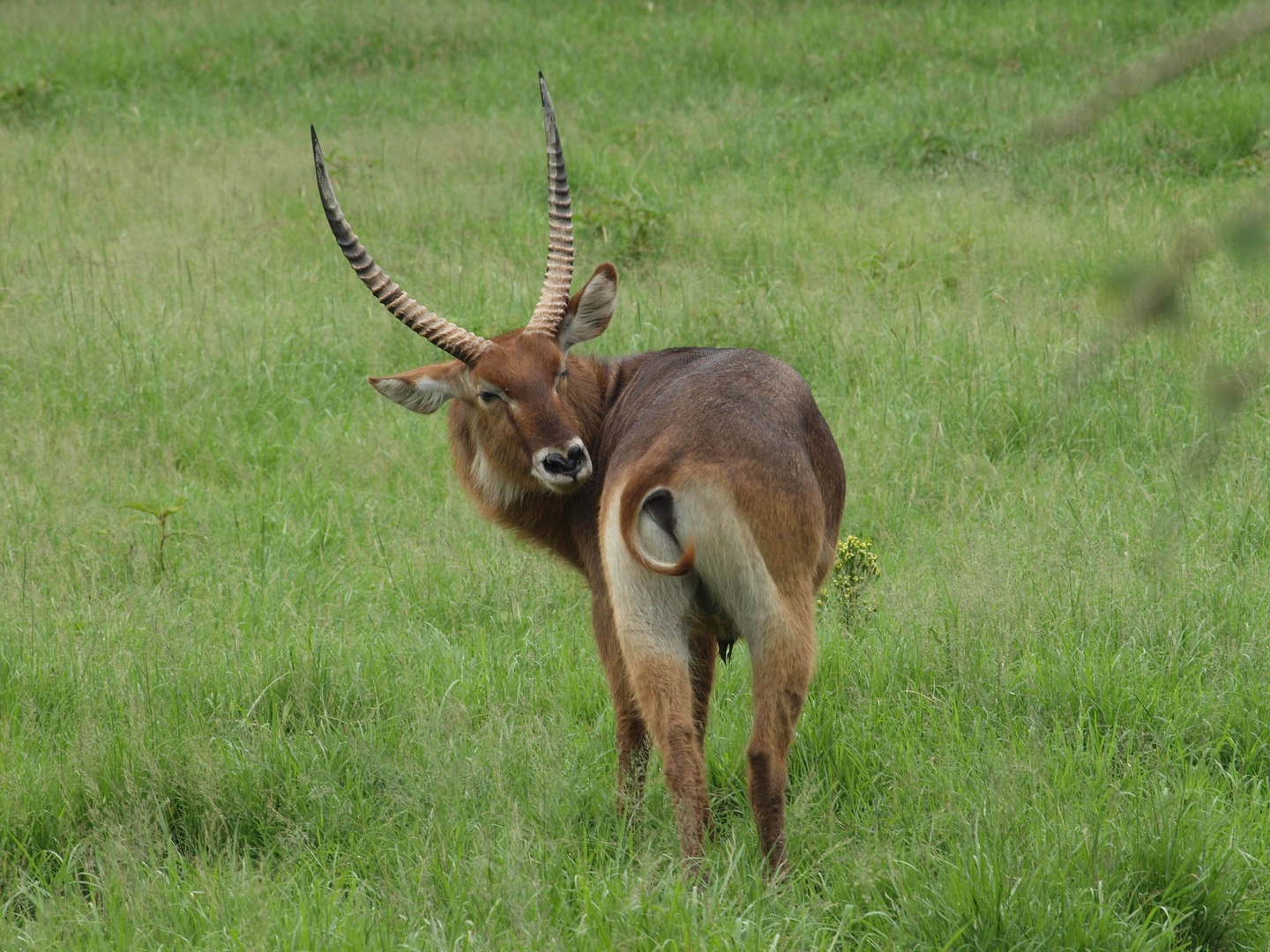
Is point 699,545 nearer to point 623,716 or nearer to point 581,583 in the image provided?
point 623,716

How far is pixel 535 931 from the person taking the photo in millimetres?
2686

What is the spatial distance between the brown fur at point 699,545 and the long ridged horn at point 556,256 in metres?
0.28

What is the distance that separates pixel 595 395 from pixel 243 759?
5.06 feet

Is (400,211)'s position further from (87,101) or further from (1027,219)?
(87,101)

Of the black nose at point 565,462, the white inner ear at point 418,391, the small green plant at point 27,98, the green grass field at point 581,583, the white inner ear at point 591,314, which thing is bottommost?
the green grass field at point 581,583

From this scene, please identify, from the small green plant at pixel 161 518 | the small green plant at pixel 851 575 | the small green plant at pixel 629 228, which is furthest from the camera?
the small green plant at pixel 629 228

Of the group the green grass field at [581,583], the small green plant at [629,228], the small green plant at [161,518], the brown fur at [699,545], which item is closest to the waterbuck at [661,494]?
the brown fur at [699,545]

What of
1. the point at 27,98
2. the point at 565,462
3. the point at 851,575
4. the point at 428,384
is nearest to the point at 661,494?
the point at 565,462

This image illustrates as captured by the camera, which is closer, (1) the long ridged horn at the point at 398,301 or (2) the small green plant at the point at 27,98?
(1) the long ridged horn at the point at 398,301

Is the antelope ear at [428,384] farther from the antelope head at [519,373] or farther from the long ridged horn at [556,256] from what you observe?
the long ridged horn at [556,256]

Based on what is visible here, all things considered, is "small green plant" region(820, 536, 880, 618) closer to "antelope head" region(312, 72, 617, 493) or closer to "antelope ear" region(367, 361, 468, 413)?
"antelope head" region(312, 72, 617, 493)

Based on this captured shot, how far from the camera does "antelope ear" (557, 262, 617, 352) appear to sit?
4148 mm

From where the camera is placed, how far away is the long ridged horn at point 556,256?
416 centimetres

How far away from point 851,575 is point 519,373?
4.64 feet
